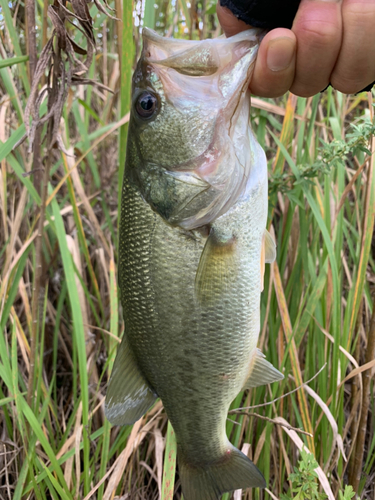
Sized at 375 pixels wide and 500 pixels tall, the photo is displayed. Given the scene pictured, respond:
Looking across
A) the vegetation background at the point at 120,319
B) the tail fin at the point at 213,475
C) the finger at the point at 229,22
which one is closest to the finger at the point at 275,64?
the finger at the point at 229,22

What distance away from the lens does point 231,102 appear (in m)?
0.93

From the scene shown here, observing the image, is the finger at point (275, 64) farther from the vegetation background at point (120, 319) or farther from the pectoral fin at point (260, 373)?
the pectoral fin at point (260, 373)

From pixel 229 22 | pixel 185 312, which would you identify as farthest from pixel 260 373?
pixel 229 22

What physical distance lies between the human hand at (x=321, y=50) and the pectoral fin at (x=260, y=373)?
2.12ft

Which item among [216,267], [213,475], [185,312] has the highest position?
[216,267]

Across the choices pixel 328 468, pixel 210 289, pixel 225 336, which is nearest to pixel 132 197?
pixel 210 289

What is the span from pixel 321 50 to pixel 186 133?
1.08 feet

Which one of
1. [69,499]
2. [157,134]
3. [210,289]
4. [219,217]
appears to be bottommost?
[69,499]

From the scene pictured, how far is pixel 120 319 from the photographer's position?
74.0 inches

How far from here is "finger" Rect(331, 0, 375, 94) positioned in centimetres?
77

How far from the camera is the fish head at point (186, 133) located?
94 centimetres

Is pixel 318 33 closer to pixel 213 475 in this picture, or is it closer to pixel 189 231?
pixel 189 231

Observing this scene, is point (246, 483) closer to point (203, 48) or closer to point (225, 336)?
point (225, 336)

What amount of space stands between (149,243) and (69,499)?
787mm
